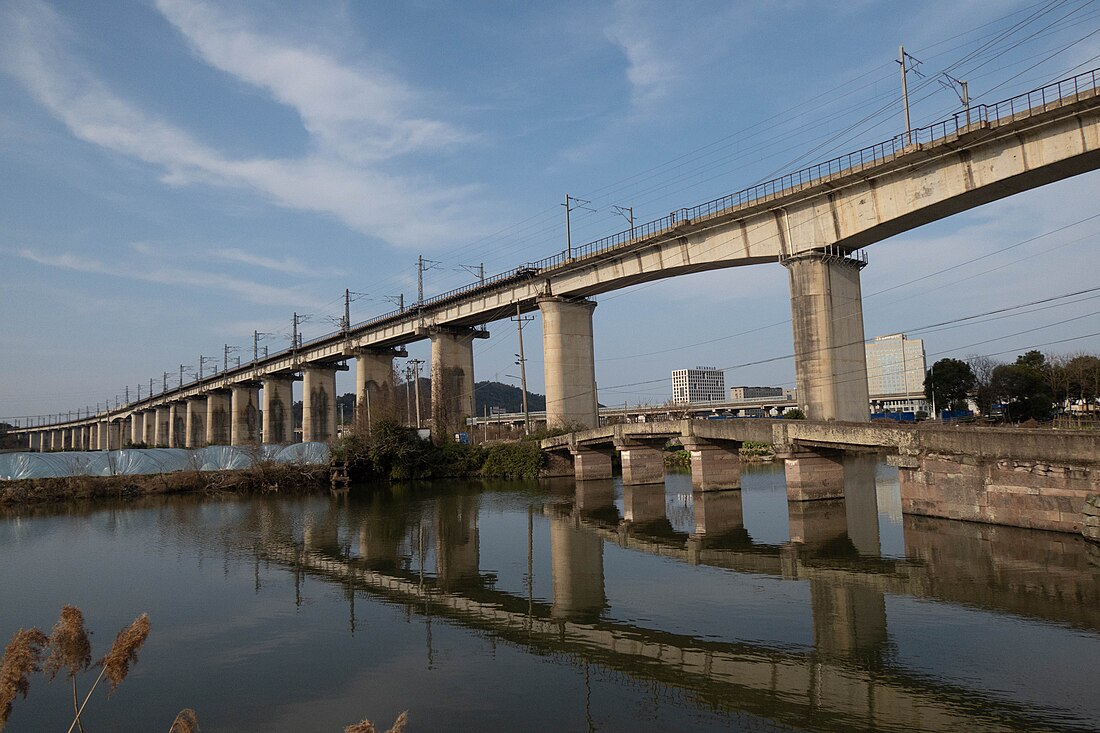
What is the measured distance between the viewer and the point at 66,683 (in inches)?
536

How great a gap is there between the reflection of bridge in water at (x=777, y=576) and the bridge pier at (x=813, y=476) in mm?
765

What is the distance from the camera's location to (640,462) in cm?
4825

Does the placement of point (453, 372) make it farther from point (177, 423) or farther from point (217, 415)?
point (177, 423)

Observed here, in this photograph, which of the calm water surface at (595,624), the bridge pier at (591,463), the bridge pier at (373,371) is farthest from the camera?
the bridge pier at (373,371)

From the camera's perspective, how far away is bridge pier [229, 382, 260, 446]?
4776 inches

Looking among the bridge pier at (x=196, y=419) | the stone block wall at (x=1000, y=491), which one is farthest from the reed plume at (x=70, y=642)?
the bridge pier at (x=196, y=419)

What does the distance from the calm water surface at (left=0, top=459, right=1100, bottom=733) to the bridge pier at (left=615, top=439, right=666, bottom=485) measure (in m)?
15.9

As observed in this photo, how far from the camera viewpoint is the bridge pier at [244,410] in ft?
398

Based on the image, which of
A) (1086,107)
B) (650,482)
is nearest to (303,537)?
(650,482)

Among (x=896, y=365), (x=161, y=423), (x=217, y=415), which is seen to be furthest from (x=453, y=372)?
(x=896, y=365)

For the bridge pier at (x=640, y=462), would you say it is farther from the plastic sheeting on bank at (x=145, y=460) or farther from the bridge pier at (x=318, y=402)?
the bridge pier at (x=318, y=402)

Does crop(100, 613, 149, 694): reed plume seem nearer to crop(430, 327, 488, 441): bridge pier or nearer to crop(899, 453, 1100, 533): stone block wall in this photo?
crop(899, 453, 1100, 533): stone block wall

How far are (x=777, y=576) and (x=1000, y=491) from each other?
947 cm

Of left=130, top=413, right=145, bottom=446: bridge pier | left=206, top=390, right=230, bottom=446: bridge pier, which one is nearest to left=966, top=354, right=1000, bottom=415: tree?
left=206, top=390, right=230, bottom=446: bridge pier
